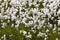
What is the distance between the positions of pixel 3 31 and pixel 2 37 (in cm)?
46

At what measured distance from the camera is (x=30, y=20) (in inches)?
335

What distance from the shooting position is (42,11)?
29.9 feet

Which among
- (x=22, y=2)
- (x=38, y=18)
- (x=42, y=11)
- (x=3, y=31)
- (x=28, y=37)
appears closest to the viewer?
(x=28, y=37)

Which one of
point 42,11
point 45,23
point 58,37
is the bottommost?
point 58,37

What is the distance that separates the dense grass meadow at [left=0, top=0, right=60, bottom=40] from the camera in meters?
7.50

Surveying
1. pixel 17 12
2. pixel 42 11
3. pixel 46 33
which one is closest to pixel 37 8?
pixel 42 11

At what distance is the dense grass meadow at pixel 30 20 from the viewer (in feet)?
24.6

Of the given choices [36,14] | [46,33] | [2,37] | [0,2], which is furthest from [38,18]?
[0,2]

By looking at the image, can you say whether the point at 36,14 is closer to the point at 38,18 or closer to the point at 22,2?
the point at 38,18

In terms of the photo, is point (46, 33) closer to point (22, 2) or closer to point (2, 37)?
point (2, 37)

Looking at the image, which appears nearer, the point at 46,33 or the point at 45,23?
the point at 46,33

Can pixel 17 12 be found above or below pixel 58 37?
above

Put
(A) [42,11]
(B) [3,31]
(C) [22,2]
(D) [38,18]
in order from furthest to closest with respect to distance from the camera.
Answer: (C) [22,2], (A) [42,11], (D) [38,18], (B) [3,31]

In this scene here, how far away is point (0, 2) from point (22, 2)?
4.03 ft
